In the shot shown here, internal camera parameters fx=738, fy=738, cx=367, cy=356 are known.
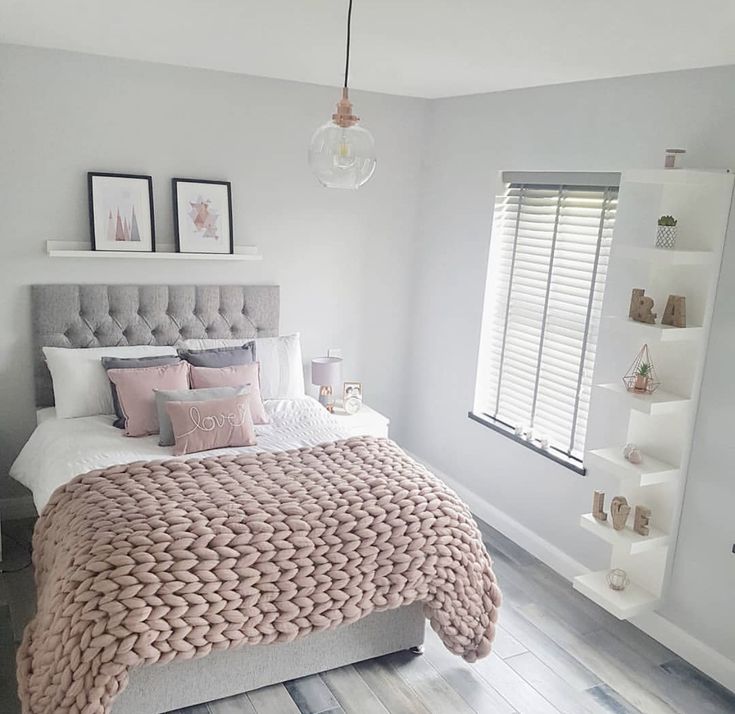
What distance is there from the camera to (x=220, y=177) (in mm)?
4223

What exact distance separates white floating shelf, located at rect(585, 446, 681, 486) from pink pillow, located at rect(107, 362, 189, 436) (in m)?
2.01

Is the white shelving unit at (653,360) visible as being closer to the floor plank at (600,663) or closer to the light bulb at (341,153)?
the floor plank at (600,663)

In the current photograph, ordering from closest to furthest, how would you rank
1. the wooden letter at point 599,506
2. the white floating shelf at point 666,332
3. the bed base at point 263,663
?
1. the bed base at point 263,663
2. the white floating shelf at point 666,332
3. the wooden letter at point 599,506

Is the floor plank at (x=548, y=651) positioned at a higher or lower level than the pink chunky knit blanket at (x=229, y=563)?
lower

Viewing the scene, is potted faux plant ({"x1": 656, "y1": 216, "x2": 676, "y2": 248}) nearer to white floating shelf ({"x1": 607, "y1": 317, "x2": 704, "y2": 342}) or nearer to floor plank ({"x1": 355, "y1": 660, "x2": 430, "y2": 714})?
white floating shelf ({"x1": 607, "y1": 317, "x2": 704, "y2": 342})

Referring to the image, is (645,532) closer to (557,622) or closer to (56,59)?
(557,622)

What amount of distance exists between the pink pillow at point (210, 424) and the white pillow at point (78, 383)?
1.77ft

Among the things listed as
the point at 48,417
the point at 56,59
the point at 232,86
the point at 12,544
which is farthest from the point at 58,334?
the point at 232,86

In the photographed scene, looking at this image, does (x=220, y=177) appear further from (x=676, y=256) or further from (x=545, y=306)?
(x=676, y=256)

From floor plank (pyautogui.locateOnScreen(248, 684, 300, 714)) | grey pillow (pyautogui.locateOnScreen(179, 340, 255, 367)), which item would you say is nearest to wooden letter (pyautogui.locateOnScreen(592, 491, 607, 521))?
floor plank (pyautogui.locateOnScreen(248, 684, 300, 714))

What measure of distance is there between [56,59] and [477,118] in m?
2.28

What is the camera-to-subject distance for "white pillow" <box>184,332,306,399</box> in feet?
13.7

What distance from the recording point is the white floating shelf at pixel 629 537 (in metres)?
3.10

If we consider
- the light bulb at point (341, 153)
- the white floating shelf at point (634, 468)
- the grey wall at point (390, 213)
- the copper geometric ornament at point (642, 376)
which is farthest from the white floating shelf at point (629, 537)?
the light bulb at point (341, 153)
